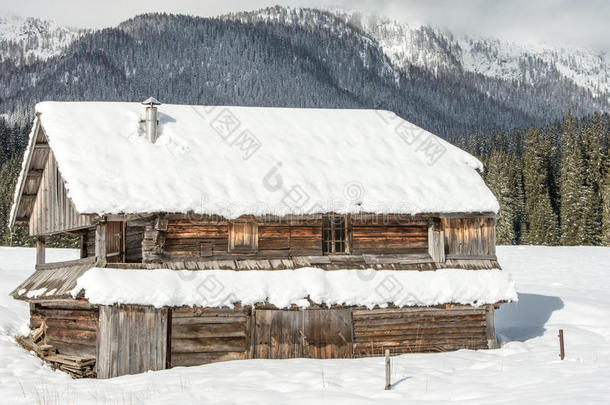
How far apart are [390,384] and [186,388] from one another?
4.45 meters

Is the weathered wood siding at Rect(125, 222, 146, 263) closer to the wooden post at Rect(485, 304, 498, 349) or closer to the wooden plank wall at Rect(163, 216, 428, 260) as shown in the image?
the wooden plank wall at Rect(163, 216, 428, 260)

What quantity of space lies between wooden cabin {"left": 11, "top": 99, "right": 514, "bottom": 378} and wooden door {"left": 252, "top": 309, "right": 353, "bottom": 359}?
0.13 feet

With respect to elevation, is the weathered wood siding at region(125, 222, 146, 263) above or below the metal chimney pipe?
below

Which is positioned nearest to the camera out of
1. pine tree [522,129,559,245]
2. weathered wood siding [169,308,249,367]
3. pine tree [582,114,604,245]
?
weathered wood siding [169,308,249,367]

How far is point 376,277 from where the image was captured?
780 inches

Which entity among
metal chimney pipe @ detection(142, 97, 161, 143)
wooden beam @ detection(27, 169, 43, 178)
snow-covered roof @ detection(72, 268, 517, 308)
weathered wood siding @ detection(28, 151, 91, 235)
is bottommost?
snow-covered roof @ detection(72, 268, 517, 308)

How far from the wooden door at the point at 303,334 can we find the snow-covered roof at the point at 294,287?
868mm

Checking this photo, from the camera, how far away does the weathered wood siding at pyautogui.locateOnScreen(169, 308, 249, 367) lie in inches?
729

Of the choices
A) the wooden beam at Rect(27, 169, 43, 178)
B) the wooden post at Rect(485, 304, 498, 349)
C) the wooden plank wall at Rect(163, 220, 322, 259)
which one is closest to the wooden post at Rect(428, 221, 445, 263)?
the wooden post at Rect(485, 304, 498, 349)

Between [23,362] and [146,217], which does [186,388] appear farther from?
[23,362]

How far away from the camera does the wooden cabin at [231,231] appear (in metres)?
17.9

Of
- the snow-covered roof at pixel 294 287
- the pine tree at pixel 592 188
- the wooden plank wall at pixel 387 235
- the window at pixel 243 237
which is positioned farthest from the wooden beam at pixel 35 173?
the pine tree at pixel 592 188

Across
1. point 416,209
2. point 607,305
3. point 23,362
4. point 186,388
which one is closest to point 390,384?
point 186,388

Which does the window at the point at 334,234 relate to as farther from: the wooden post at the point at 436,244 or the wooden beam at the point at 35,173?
the wooden beam at the point at 35,173
